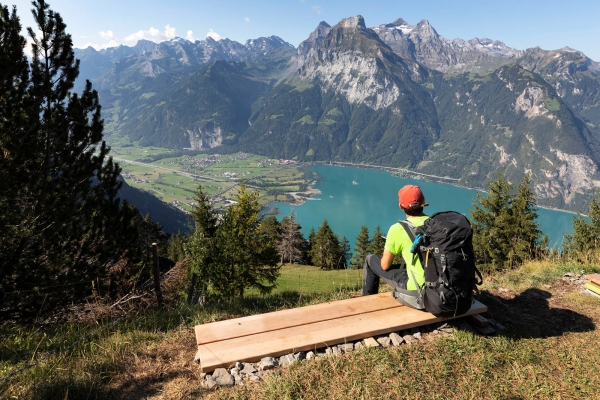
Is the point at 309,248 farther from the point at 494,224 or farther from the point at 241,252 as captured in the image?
the point at 241,252

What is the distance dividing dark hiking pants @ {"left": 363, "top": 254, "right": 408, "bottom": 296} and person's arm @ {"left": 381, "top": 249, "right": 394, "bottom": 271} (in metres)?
0.19

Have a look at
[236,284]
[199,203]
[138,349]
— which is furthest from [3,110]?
[199,203]

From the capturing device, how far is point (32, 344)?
4.64 meters

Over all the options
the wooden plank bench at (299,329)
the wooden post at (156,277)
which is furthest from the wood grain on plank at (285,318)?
the wooden post at (156,277)

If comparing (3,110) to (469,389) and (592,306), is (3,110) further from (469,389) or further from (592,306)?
(592,306)

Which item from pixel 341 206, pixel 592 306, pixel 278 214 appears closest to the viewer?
pixel 592 306

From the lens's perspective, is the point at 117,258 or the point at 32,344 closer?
the point at 32,344

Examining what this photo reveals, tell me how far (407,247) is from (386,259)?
18.2 inches

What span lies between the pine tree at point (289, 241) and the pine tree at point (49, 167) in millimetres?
41051

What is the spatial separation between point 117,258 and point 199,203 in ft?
47.4

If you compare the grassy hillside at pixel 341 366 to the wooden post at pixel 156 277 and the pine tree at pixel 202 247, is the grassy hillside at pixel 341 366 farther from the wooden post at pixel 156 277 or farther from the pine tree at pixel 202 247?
the pine tree at pixel 202 247

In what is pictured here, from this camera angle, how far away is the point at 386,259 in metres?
4.96

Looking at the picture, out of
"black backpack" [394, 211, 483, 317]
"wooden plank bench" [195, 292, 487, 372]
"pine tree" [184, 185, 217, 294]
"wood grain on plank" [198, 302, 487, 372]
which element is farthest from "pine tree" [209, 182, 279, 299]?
"black backpack" [394, 211, 483, 317]

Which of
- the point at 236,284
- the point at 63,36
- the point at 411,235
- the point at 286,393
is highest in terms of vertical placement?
the point at 63,36
